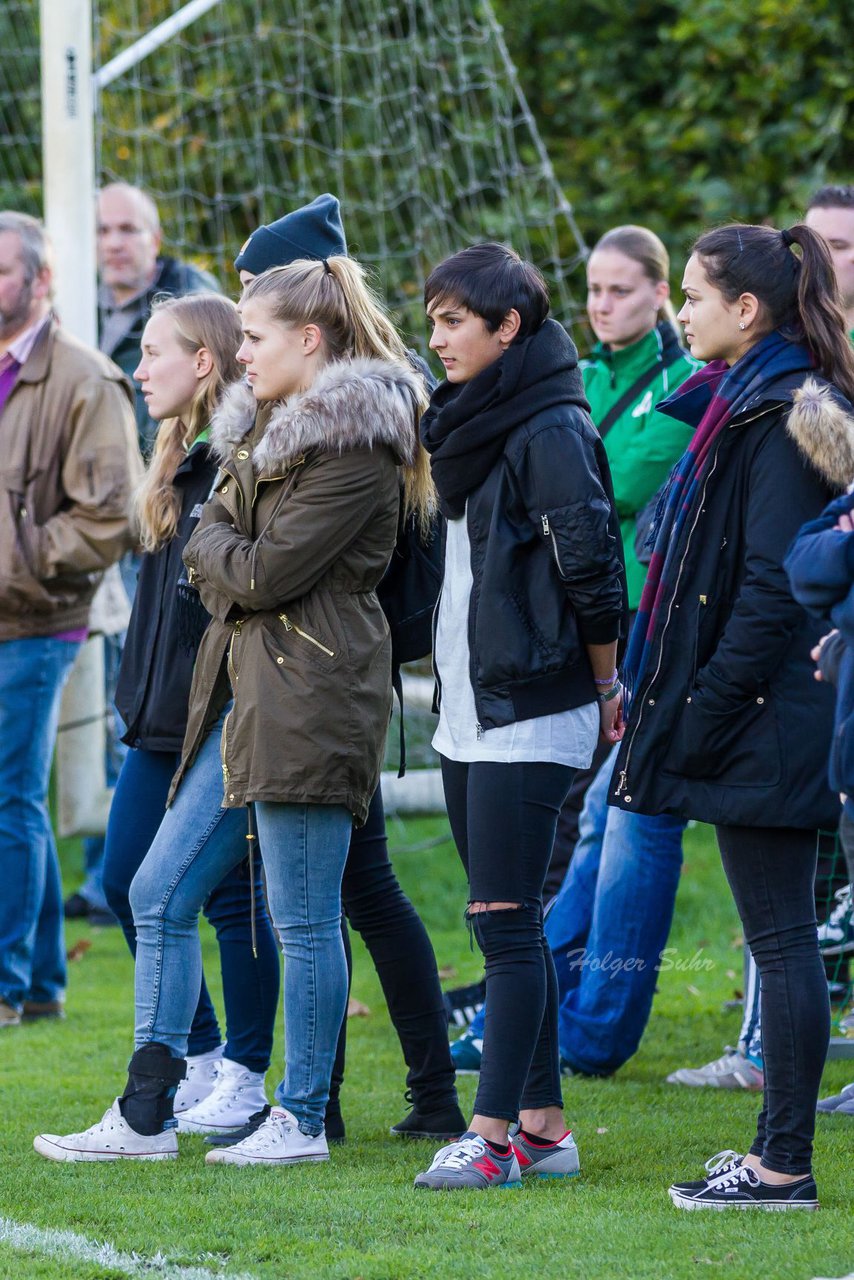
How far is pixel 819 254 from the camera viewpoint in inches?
146

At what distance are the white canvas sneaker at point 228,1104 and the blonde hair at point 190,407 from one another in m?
1.30

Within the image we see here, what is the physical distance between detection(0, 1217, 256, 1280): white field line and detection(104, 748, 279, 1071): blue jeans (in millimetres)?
1034

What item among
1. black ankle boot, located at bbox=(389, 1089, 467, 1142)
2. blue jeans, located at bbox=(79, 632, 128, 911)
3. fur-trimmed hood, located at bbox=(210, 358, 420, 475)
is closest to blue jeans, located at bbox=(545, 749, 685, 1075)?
black ankle boot, located at bbox=(389, 1089, 467, 1142)

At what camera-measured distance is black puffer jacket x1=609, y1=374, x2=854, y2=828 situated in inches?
137

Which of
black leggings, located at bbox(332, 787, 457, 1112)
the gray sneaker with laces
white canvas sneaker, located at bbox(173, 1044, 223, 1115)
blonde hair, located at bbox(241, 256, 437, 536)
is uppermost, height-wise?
blonde hair, located at bbox(241, 256, 437, 536)

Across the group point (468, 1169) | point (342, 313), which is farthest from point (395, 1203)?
point (342, 313)

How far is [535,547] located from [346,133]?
6.80m

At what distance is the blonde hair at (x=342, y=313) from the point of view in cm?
396

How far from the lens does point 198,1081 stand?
461 cm

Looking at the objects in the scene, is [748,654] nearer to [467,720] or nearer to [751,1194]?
[467,720]

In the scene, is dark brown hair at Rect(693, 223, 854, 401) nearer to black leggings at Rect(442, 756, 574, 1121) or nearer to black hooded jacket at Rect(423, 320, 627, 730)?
black hooded jacket at Rect(423, 320, 627, 730)

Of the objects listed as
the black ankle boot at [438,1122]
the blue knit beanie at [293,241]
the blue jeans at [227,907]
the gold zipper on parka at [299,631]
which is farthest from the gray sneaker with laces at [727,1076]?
the blue knit beanie at [293,241]

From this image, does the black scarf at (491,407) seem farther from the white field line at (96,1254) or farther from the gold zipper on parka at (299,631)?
the white field line at (96,1254)

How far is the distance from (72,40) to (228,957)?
13.9 ft
